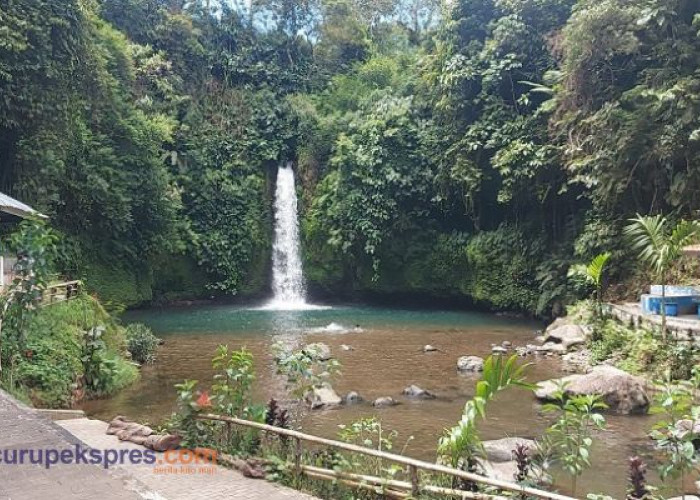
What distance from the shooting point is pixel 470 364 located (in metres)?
12.4

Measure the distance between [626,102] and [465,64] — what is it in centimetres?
704

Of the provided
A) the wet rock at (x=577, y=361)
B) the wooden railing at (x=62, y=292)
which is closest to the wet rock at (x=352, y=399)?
the wet rock at (x=577, y=361)

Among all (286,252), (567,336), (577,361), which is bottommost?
(577,361)

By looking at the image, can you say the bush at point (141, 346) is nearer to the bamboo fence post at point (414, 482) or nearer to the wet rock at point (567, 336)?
the bamboo fence post at point (414, 482)

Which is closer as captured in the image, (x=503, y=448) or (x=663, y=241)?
(x=503, y=448)

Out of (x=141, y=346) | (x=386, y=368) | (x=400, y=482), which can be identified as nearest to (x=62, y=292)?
(x=141, y=346)

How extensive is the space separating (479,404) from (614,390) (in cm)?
593

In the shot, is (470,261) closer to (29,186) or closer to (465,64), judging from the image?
(465,64)

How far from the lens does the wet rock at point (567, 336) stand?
14203 millimetres

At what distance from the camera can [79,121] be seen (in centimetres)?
1884

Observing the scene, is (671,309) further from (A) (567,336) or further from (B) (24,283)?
(B) (24,283)

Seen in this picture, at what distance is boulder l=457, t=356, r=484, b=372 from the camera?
12227 mm

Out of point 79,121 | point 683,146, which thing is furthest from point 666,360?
point 79,121

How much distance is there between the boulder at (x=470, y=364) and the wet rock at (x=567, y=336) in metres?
2.85
